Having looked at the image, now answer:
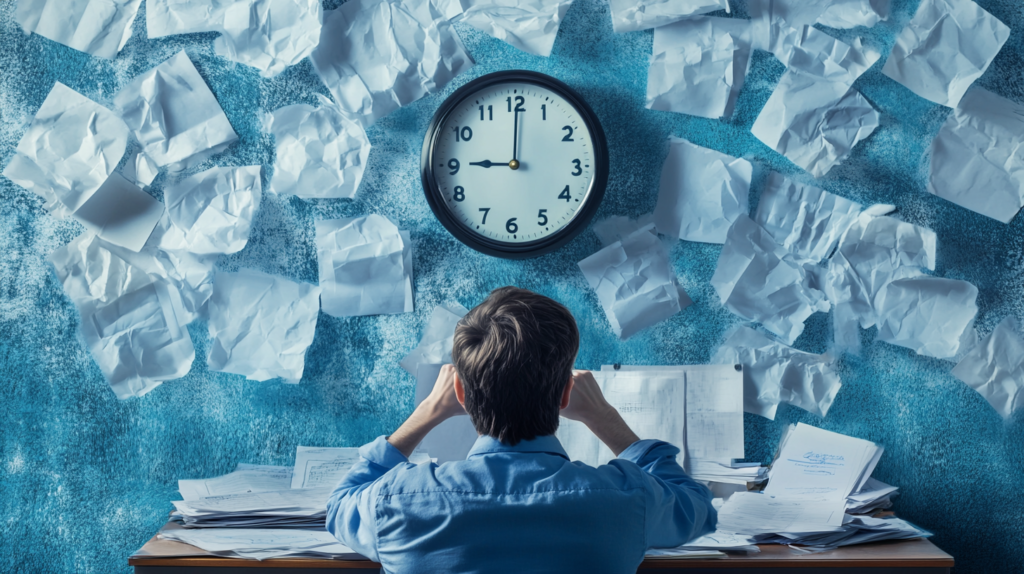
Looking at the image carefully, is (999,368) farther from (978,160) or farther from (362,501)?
(362,501)

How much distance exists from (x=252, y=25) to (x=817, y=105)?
1107 mm

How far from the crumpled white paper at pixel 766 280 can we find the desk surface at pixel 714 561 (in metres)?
0.45

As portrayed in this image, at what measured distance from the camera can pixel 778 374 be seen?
1463 mm

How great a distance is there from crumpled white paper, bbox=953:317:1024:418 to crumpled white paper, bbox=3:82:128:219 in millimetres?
1713

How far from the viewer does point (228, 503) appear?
128 cm

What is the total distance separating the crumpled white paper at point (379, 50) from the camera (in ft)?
4.74

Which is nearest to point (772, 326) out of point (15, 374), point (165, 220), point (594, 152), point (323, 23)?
point (594, 152)

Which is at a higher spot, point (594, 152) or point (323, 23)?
point (323, 23)

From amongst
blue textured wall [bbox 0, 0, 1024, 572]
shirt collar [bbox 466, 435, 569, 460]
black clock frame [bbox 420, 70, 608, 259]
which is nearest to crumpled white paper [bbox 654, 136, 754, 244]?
blue textured wall [bbox 0, 0, 1024, 572]

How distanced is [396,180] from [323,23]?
0.33 meters

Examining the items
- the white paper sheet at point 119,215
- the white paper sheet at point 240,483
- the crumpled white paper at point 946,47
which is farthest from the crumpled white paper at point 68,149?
the crumpled white paper at point 946,47

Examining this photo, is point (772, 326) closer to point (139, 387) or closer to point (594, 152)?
point (594, 152)

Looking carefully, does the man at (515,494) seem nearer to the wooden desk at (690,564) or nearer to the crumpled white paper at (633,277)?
the wooden desk at (690,564)

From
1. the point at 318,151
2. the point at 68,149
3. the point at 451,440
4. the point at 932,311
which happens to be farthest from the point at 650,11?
the point at 68,149
